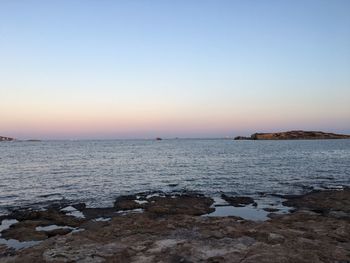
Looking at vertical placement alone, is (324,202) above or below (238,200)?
above

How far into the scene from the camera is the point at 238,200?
31.7 m

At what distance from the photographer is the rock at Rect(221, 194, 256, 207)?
30.5 meters

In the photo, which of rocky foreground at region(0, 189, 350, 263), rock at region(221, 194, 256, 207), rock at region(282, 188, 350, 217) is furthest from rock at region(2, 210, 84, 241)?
rock at region(282, 188, 350, 217)

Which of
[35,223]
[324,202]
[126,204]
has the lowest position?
[35,223]

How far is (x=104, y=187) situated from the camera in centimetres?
4122

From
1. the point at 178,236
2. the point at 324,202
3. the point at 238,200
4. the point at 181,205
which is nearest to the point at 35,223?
the point at 178,236

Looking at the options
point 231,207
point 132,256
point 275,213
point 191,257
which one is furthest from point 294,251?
point 231,207

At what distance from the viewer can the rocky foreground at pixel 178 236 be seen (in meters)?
15.4

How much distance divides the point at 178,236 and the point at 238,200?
14236mm

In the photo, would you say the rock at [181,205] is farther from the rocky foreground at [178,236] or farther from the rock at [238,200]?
the rock at [238,200]

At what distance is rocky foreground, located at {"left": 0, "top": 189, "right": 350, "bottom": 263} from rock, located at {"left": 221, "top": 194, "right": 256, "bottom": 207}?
3.03 meters

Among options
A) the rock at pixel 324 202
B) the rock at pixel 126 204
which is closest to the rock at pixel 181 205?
the rock at pixel 126 204

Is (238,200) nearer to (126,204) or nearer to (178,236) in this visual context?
(126,204)

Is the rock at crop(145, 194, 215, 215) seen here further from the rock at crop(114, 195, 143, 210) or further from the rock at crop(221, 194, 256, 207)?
the rock at crop(221, 194, 256, 207)
